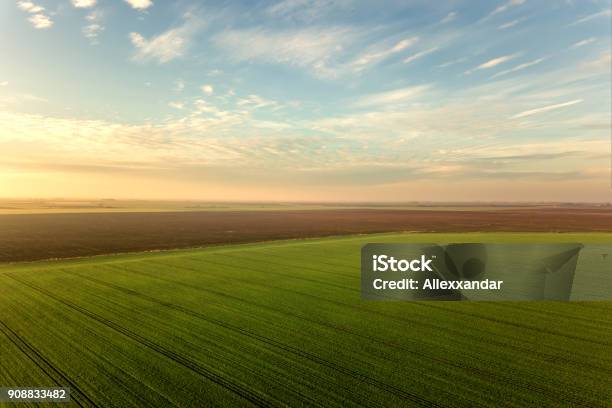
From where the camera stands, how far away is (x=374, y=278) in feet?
90.8

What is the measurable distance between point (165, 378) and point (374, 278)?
18620mm

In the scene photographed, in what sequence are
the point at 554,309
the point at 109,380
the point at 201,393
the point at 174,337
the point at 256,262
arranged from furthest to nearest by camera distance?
the point at 256,262 → the point at 554,309 → the point at 174,337 → the point at 109,380 → the point at 201,393

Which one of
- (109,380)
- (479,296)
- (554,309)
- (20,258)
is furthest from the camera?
(20,258)

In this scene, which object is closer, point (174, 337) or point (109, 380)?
point (109, 380)

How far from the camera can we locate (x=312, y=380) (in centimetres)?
1220

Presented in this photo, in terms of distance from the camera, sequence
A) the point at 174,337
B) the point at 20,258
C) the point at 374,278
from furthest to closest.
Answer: the point at 20,258
the point at 374,278
the point at 174,337

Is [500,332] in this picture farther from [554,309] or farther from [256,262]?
[256,262]

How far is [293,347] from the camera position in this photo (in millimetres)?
14992

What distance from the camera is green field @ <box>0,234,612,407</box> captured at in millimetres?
11500

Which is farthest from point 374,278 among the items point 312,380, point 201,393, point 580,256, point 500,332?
point 580,256

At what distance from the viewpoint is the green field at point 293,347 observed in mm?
11500

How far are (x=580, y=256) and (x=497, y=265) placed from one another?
13468mm

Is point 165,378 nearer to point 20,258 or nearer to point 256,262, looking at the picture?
point 256,262

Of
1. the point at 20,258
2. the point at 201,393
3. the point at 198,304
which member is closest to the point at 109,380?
the point at 201,393
